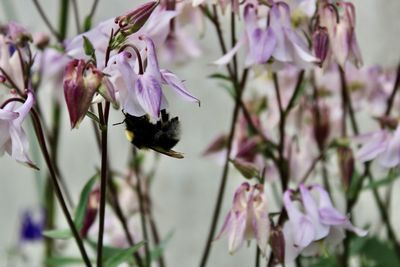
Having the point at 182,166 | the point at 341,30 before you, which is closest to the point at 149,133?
the point at 341,30

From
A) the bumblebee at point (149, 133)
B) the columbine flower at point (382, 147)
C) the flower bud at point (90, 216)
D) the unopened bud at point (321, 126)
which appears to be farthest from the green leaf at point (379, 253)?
the bumblebee at point (149, 133)

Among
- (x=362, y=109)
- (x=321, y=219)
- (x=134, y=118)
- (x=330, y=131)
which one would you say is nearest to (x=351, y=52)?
(x=321, y=219)

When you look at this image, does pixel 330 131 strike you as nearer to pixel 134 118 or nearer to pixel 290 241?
pixel 290 241

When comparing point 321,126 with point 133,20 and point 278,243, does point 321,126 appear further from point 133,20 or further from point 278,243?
point 133,20

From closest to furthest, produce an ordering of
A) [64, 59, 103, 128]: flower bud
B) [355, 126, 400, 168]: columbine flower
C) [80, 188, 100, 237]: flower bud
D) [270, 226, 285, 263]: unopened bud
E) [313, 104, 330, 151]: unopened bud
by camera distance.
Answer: [64, 59, 103, 128]: flower bud → [270, 226, 285, 263]: unopened bud → [355, 126, 400, 168]: columbine flower → [80, 188, 100, 237]: flower bud → [313, 104, 330, 151]: unopened bud

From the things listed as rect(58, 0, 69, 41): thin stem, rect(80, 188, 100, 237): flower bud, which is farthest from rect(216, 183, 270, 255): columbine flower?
rect(58, 0, 69, 41): thin stem

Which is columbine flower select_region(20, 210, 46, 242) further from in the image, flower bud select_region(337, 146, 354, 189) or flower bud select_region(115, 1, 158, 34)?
flower bud select_region(115, 1, 158, 34)
